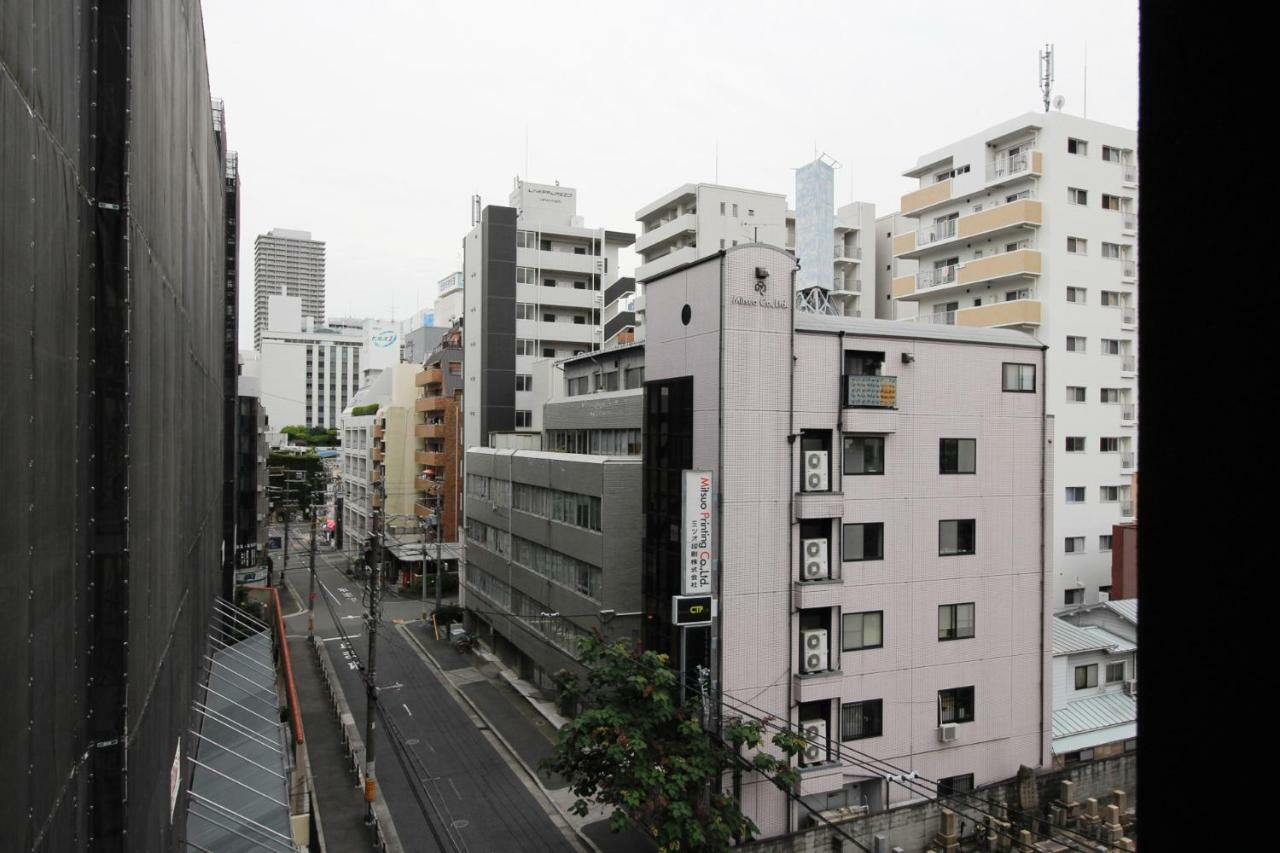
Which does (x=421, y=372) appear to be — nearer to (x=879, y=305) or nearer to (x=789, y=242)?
(x=789, y=242)

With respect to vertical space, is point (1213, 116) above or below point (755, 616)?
above

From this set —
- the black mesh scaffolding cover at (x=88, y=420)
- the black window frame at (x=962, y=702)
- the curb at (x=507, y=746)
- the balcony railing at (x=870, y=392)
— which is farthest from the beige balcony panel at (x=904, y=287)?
the black mesh scaffolding cover at (x=88, y=420)

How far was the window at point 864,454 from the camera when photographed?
24141 mm

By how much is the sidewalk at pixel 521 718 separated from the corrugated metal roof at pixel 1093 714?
15174 mm

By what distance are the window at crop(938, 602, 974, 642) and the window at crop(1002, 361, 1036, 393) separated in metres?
7.17

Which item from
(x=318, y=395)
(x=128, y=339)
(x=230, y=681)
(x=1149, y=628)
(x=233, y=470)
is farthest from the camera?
(x=318, y=395)

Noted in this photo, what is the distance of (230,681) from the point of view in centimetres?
2077

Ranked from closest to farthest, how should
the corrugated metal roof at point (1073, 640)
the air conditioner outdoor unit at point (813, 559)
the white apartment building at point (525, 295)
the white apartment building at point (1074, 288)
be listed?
the air conditioner outdoor unit at point (813, 559) < the corrugated metal roof at point (1073, 640) < the white apartment building at point (1074, 288) < the white apartment building at point (525, 295)

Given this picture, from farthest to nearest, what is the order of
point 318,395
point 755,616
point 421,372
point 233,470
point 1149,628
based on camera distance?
point 318,395 < point 421,372 < point 233,470 < point 755,616 < point 1149,628

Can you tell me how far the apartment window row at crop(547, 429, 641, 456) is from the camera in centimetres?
3309

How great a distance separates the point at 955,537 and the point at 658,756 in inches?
466

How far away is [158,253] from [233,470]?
33301 millimetres

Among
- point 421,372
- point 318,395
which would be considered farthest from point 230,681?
point 318,395

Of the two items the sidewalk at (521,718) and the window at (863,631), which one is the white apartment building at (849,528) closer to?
the window at (863,631)
